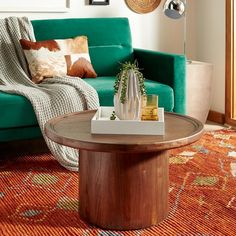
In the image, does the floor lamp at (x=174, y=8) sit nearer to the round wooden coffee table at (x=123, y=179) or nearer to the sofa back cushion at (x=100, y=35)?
the sofa back cushion at (x=100, y=35)

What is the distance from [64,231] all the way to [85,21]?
202 centimetres

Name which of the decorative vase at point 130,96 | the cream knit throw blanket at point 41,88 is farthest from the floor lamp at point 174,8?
the decorative vase at point 130,96

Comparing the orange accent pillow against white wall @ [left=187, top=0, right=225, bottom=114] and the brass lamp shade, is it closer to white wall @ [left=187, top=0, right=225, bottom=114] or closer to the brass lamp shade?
the brass lamp shade

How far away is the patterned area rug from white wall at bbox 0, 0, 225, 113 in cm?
112

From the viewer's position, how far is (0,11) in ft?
11.7

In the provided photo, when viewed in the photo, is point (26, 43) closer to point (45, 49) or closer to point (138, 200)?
point (45, 49)

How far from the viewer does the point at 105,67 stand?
3627mm

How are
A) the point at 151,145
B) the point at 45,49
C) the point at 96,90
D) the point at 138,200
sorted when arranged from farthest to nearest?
the point at 45,49, the point at 96,90, the point at 138,200, the point at 151,145

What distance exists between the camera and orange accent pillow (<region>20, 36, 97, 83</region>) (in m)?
3.21

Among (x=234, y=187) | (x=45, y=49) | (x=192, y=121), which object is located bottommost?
(x=234, y=187)

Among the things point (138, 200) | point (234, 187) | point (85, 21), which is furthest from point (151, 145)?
point (85, 21)

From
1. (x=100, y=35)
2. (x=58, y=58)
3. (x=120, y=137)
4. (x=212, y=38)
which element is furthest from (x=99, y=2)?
(x=120, y=137)

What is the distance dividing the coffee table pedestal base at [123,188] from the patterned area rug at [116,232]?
49 mm

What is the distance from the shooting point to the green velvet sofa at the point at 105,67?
274 cm
